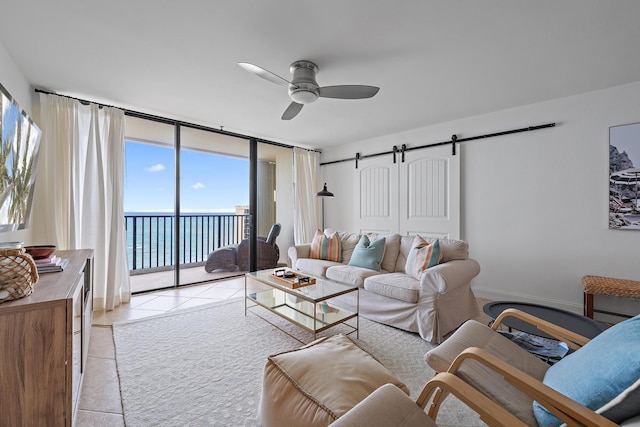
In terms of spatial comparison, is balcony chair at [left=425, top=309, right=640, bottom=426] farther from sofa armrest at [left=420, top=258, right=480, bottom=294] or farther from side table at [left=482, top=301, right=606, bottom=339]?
sofa armrest at [left=420, top=258, right=480, bottom=294]

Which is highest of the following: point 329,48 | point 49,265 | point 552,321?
point 329,48

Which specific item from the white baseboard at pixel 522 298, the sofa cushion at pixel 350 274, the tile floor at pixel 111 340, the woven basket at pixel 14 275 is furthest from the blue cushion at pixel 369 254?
the woven basket at pixel 14 275

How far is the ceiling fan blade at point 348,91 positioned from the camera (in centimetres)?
221

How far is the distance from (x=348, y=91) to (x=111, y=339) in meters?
2.92

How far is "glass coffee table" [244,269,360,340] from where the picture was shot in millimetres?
2215

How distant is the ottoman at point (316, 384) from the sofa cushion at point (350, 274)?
150cm

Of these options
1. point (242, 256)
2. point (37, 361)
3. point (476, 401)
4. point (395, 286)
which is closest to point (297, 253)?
point (242, 256)

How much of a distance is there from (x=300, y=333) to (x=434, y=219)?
8.23 feet

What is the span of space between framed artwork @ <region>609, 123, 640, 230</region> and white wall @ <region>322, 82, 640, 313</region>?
0.18 feet

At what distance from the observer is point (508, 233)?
3369mm

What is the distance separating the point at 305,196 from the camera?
17.3 ft

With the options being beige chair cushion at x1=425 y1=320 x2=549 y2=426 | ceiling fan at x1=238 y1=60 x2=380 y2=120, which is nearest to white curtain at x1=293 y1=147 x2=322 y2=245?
ceiling fan at x1=238 y1=60 x2=380 y2=120

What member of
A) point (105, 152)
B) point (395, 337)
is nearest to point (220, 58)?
point (105, 152)

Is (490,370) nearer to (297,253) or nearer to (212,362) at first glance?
(212,362)
